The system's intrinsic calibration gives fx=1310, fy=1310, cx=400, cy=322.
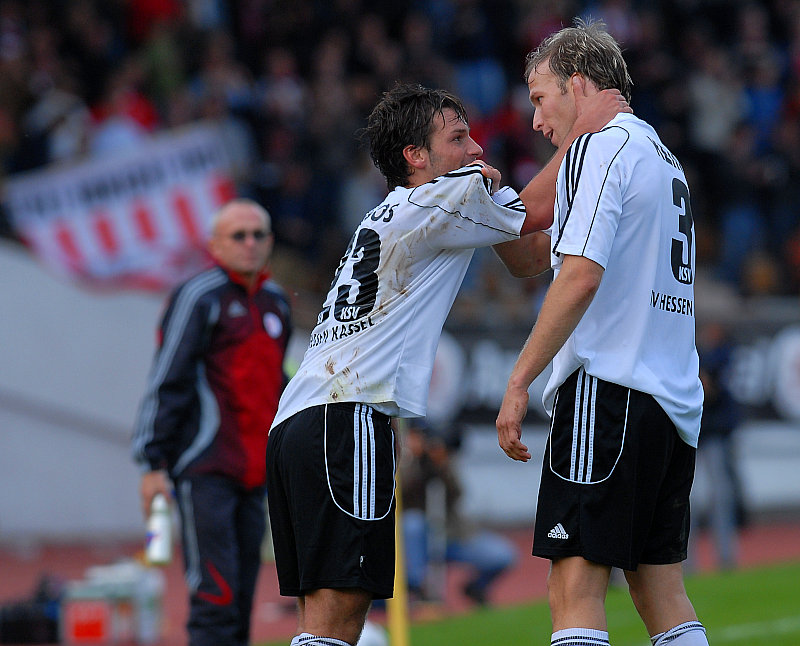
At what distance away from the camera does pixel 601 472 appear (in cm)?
398

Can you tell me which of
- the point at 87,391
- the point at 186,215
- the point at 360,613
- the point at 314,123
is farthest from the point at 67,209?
the point at 360,613

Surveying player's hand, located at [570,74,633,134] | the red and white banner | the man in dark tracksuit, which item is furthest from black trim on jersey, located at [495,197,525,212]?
the red and white banner

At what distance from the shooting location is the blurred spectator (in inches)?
417

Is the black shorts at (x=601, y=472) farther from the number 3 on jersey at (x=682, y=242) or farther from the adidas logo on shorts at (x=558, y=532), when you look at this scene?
the number 3 on jersey at (x=682, y=242)

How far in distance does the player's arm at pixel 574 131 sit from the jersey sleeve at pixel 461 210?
0.13 meters

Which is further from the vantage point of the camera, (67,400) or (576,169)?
(67,400)

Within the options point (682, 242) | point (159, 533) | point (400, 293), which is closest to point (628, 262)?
point (682, 242)

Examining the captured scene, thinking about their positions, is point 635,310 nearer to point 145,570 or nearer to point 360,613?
point 360,613

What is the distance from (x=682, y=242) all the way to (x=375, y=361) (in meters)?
1.06

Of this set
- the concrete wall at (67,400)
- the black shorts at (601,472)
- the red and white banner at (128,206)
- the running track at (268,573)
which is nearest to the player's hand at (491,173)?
the black shorts at (601,472)

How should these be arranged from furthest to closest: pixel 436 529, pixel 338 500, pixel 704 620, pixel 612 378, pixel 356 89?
pixel 356 89 < pixel 436 529 < pixel 704 620 < pixel 338 500 < pixel 612 378

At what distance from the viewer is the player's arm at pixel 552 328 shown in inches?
154

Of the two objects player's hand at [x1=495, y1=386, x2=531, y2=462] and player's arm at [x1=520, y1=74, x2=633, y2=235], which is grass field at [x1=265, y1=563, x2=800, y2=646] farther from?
player's hand at [x1=495, y1=386, x2=531, y2=462]

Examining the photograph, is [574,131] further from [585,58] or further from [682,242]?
[682,242]
